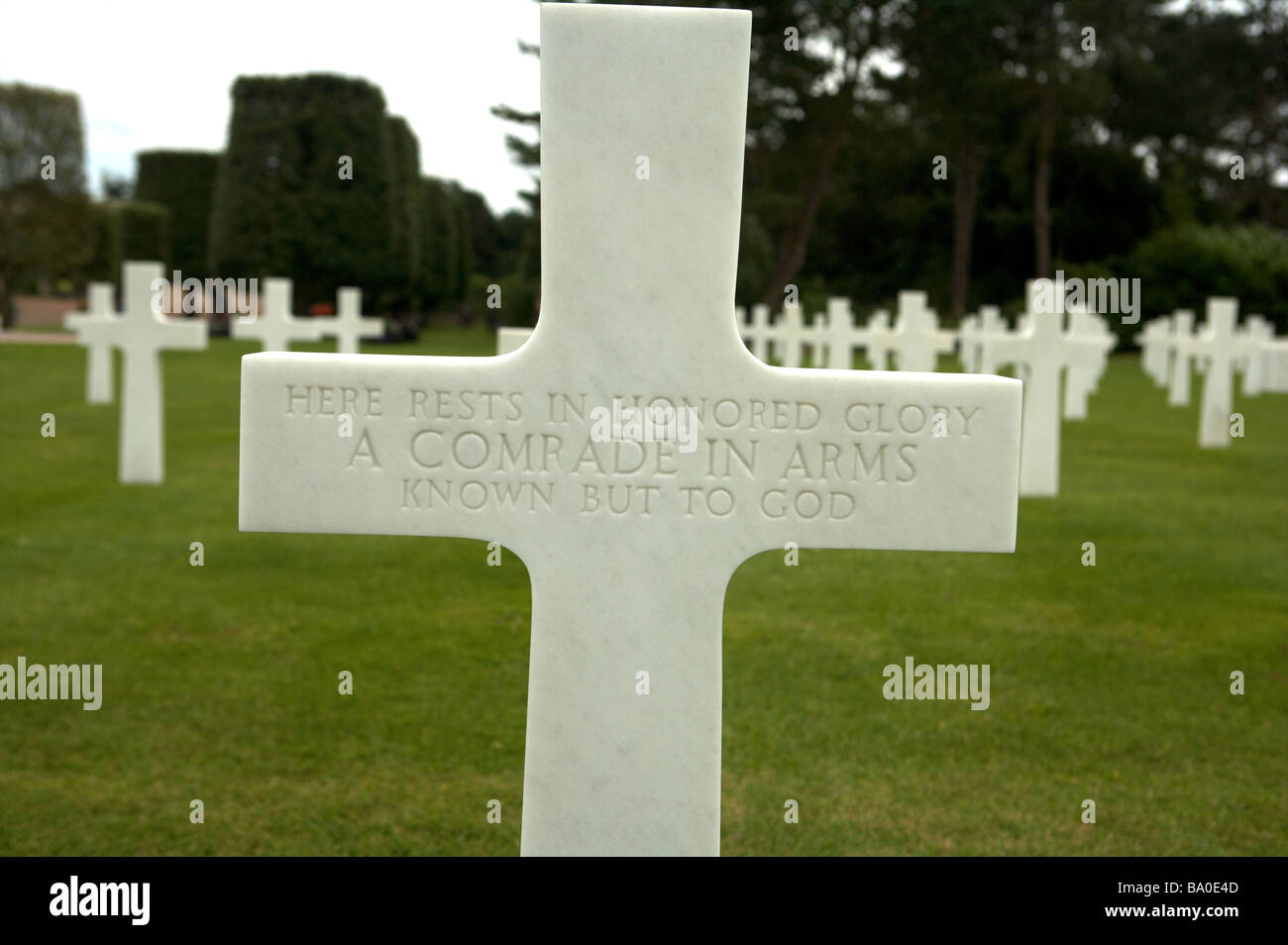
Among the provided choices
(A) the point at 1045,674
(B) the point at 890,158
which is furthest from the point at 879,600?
(B) the point at 890,158

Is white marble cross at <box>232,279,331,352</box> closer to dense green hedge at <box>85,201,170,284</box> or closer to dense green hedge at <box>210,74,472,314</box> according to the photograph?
dense green hedge at <box>210,74,472,314</box>

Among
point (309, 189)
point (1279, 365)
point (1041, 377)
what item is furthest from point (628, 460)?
point (309, 189)

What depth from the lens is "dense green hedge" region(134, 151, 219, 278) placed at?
40719 millimetres

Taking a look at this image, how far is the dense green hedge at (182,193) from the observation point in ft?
134

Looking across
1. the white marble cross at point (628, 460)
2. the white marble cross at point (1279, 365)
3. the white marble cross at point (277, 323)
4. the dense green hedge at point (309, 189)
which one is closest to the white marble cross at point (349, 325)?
the white marble cross at point (277, 323)

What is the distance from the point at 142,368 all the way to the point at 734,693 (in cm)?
620

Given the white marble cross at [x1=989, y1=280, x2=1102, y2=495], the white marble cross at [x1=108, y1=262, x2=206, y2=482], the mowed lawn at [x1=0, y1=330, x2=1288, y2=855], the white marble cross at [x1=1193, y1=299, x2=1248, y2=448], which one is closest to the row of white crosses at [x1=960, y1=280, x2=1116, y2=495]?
the white marble cross at [x1=989, y1=280, x2=1102, y2=495]

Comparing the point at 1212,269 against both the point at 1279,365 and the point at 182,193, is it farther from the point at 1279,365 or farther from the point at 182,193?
the point at 182,193

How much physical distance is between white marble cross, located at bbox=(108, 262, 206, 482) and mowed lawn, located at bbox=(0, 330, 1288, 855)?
901 mm

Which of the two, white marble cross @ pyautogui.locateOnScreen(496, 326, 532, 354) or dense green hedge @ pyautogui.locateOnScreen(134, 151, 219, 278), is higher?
dense green hedge @ pyautogui.locateOnScreen(134, 151, 219, 278)

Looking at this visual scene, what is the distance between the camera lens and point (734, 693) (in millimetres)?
4641

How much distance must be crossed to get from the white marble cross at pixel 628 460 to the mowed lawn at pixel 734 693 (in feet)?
3.13

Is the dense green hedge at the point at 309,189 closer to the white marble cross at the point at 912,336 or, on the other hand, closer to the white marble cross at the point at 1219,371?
the white marble cross at the point at 912,336

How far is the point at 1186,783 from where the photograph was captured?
385 cm
